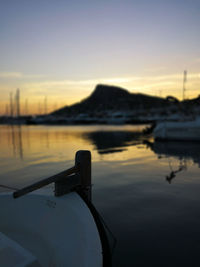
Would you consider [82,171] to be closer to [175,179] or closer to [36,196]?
[36,196]

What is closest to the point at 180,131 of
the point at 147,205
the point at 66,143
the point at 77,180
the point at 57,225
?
the point at 66,143

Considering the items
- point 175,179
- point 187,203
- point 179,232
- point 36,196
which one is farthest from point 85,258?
point 175,179

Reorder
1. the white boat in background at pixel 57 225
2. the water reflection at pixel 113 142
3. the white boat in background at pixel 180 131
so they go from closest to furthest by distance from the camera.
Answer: the white boat in background at pixel 57 225 → the water reflection at pixel 113 142 → the white boat in background at pixel 180 131

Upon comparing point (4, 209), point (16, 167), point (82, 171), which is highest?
point (82, 171)

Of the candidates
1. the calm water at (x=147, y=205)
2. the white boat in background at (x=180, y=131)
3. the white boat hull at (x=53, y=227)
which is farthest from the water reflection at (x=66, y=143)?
the white boat hull at (x=53, y=227)

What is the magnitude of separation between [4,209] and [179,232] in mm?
3779

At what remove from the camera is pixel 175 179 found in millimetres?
8055

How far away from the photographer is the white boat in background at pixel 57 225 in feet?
8.25

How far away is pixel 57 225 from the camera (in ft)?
11.0

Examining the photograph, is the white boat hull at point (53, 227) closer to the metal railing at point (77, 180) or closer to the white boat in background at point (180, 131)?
the metal railing at point (77, 180)

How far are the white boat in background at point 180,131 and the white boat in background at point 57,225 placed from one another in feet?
63.4

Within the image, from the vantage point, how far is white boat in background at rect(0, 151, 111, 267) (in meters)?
2.52

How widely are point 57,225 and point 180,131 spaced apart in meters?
20.3

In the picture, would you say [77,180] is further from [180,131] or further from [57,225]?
[180,131]
